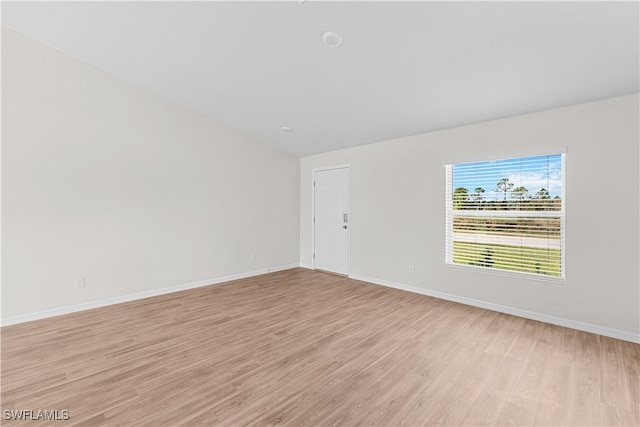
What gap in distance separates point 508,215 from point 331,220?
302cm

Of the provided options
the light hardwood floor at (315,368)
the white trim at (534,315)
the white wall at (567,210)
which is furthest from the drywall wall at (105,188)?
the white trim at (534,315)

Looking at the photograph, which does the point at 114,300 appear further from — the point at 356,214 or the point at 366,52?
the point at 366,52

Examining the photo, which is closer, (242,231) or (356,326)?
(356,326)

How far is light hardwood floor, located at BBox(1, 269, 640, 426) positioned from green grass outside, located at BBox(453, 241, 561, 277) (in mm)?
622

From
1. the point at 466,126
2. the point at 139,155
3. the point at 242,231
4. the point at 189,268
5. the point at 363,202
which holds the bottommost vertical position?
the point at 189,268

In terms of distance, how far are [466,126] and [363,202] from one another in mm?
2005

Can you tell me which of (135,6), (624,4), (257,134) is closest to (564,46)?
(624,4)

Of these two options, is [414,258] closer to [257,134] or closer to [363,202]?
[363,202]

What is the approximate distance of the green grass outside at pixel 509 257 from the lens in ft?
10.6

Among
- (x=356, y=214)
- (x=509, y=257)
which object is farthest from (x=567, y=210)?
(x=356, y=214)

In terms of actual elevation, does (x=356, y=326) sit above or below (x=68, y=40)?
below

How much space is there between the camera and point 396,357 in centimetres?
244

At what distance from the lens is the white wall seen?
9.09 ft

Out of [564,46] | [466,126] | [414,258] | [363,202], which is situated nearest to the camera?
[564,46]
